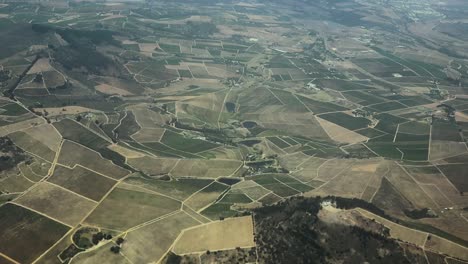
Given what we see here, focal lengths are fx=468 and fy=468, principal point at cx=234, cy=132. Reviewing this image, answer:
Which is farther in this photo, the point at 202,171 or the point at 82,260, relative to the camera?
the point at 202,171

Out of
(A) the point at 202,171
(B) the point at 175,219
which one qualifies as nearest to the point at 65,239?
(B) the point at 175,219

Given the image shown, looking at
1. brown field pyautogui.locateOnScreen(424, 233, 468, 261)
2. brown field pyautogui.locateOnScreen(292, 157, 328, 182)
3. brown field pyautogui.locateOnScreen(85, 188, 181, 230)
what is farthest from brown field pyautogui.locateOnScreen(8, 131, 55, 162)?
brown field pyautogui.locateOnScreen(424, 233, 468, 261)

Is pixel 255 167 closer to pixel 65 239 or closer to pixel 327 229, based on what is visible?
pixel 327 229

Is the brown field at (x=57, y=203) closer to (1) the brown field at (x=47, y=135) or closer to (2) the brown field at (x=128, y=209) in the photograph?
(2) the brown field at (x=128, y=209)

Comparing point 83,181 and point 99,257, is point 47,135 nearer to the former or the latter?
point 83,181

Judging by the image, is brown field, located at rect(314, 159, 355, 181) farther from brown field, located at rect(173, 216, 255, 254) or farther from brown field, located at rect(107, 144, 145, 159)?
brown field, located at rect(107, 144, 145, 159)

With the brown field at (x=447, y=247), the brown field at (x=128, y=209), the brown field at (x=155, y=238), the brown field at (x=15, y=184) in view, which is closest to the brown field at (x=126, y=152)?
the brown field at (x=128, y=209)

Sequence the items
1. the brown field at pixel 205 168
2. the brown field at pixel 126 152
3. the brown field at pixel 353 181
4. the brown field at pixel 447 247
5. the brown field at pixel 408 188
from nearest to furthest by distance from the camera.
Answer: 1. the brown field at pixel 447 247
2. the brown field at pixel 408 188
3. the brown field at pixel 353 181
4. the brown field at pixel 205 168
5. the brown field at pixel 126 152
